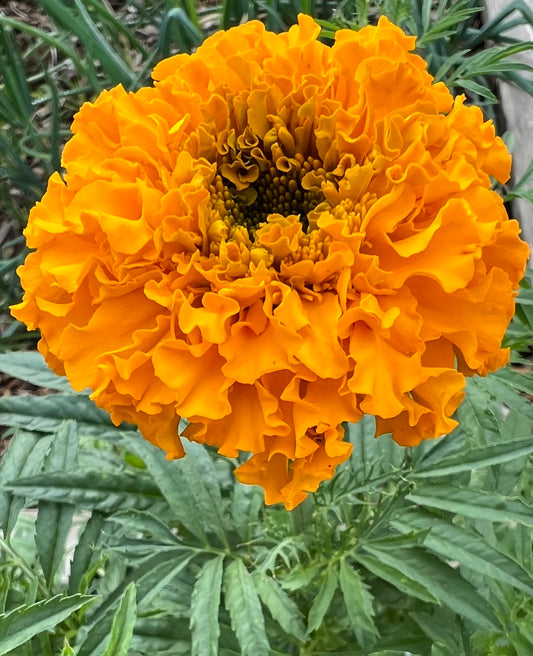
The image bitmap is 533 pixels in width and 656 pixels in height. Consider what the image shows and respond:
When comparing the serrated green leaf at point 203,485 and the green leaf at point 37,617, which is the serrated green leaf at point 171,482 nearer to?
the serrated green leaf at point 203,485

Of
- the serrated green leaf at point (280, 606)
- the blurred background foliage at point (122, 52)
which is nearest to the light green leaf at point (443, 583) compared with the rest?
the serrated green leaf at point (280, 606)

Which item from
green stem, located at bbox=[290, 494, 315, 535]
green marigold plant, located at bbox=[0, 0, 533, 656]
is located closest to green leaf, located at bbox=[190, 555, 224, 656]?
green marigold plant, located at bbox=[0, 0, 533, 656]

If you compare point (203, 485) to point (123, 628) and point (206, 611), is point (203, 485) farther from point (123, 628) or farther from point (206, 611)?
point (123, 628)

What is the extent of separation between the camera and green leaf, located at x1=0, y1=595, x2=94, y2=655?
574 mm

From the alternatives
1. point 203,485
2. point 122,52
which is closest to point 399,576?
point 203,485

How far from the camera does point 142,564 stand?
719mm

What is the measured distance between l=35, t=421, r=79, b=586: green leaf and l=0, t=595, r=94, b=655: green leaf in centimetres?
16

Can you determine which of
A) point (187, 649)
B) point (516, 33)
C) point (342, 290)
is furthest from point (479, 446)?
point (516, 33)

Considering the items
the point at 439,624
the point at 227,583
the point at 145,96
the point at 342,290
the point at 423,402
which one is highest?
the point at 145,96

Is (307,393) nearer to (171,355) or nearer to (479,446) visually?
(171,355)

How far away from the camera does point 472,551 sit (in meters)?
0.65

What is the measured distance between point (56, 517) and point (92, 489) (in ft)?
0.21

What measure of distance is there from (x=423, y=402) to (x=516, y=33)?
59.7 inches

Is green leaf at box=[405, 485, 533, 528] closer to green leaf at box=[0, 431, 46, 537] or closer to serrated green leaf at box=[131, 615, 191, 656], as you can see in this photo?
serrated green leaf at box=[131, 615, 191, 656]
